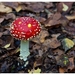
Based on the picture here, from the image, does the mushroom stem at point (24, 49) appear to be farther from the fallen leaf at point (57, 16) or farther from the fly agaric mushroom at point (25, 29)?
the fallen leaf at point (57, 16)

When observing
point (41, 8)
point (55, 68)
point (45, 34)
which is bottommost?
point (55, 68)

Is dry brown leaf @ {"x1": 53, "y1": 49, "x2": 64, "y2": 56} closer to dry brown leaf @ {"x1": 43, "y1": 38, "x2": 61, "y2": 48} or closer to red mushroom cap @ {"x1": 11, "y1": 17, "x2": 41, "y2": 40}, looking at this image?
dry brown leaf @ {"x1": 43, "y1": 38, "x2": 61, "y2": 48}

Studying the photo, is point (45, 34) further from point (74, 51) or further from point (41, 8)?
point (41, 8)

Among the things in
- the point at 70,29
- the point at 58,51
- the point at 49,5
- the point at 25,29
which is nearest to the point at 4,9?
the point at 49,5

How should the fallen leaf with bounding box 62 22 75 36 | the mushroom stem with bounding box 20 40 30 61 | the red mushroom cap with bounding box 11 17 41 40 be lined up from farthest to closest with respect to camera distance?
the fallen leaf with bounding box 62 22 75 36, the mushroom stem with bounding box 20 40 30 61, the red mushroom cap with bounding box 11 17 41 40

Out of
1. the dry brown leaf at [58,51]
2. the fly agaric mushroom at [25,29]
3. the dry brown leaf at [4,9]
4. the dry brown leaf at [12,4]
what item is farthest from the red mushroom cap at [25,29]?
the dry brown leaf at [12,4]

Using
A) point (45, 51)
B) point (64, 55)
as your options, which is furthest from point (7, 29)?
point (64, 55)

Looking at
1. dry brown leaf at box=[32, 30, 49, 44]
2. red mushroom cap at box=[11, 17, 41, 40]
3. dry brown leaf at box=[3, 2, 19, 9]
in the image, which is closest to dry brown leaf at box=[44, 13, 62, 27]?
dry brown leaf at box=[32, 30, 49, 44]
